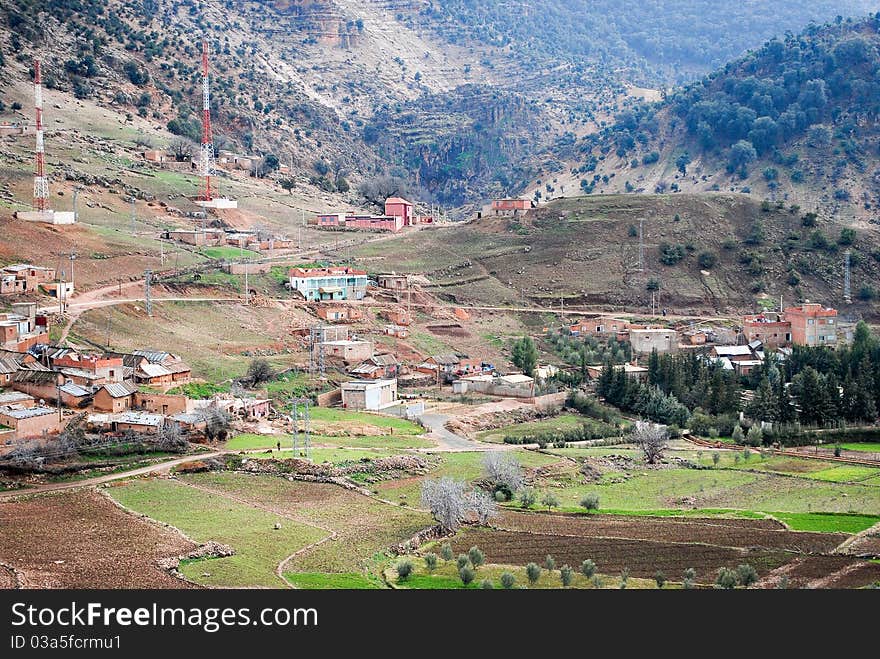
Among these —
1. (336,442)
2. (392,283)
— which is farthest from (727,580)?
(392,283)

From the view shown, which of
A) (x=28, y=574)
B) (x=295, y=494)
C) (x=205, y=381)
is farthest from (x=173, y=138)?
(x=28, y=574)

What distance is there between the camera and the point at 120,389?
46.7 meters

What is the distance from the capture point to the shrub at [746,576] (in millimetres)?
30984

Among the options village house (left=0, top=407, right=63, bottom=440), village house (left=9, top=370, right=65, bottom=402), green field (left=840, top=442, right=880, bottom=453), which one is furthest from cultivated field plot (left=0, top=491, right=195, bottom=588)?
green field (left=840, top=442, right=880, bottom=453)

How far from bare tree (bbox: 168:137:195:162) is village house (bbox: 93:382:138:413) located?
50.0 metres

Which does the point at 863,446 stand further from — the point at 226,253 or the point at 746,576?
the point at 226,253

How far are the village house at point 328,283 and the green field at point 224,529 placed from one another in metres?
30.0

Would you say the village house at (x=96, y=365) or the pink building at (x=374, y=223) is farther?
the pink building at (x=374, y=223)

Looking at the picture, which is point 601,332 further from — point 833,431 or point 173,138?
point 173,138

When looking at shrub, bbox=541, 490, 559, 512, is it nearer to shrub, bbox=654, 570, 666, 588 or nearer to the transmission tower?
the transmission tower

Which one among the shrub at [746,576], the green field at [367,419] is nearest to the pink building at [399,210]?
the green field at [367,419]

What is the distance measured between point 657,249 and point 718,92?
4257cm

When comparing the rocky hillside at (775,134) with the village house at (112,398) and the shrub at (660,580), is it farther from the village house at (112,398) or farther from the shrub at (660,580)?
the shrub at (660,580)

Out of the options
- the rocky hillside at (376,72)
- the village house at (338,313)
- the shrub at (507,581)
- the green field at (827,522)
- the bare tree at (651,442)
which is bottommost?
the shrub at (507,581)
